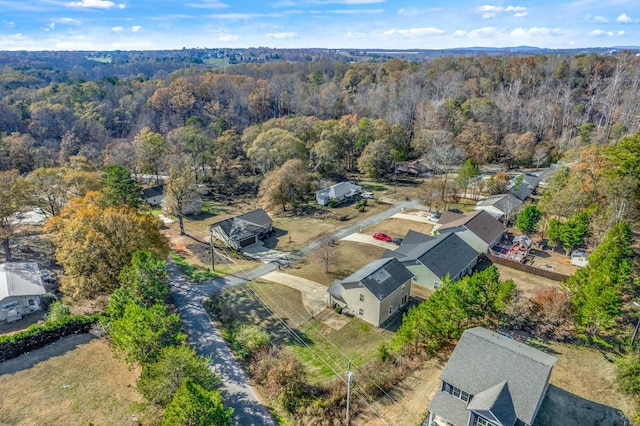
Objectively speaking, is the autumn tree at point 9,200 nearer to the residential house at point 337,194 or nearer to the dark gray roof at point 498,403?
the residential house at point 337,194

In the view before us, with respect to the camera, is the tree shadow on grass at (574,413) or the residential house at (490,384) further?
the tree shadow on grass at (574,413)

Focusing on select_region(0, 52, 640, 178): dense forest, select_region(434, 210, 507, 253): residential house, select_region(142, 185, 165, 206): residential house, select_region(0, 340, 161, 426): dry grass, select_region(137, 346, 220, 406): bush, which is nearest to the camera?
select_region(137, 346, 220, 406): bush

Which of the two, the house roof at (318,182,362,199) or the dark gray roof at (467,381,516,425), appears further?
the house roof at (318,182,362,199)

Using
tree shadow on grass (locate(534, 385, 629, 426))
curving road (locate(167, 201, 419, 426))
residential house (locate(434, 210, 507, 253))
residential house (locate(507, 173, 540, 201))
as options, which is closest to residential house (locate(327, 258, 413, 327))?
curving road (locate(167, 201, 419, 426))

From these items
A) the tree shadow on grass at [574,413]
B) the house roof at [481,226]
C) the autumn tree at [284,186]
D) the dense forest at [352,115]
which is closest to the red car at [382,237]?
the house roof at [481,226]

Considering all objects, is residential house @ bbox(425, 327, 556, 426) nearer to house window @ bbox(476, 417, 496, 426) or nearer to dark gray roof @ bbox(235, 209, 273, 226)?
house window @ bbox(476, 417, 496, 426)

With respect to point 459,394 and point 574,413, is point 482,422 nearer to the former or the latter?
point 459,394
